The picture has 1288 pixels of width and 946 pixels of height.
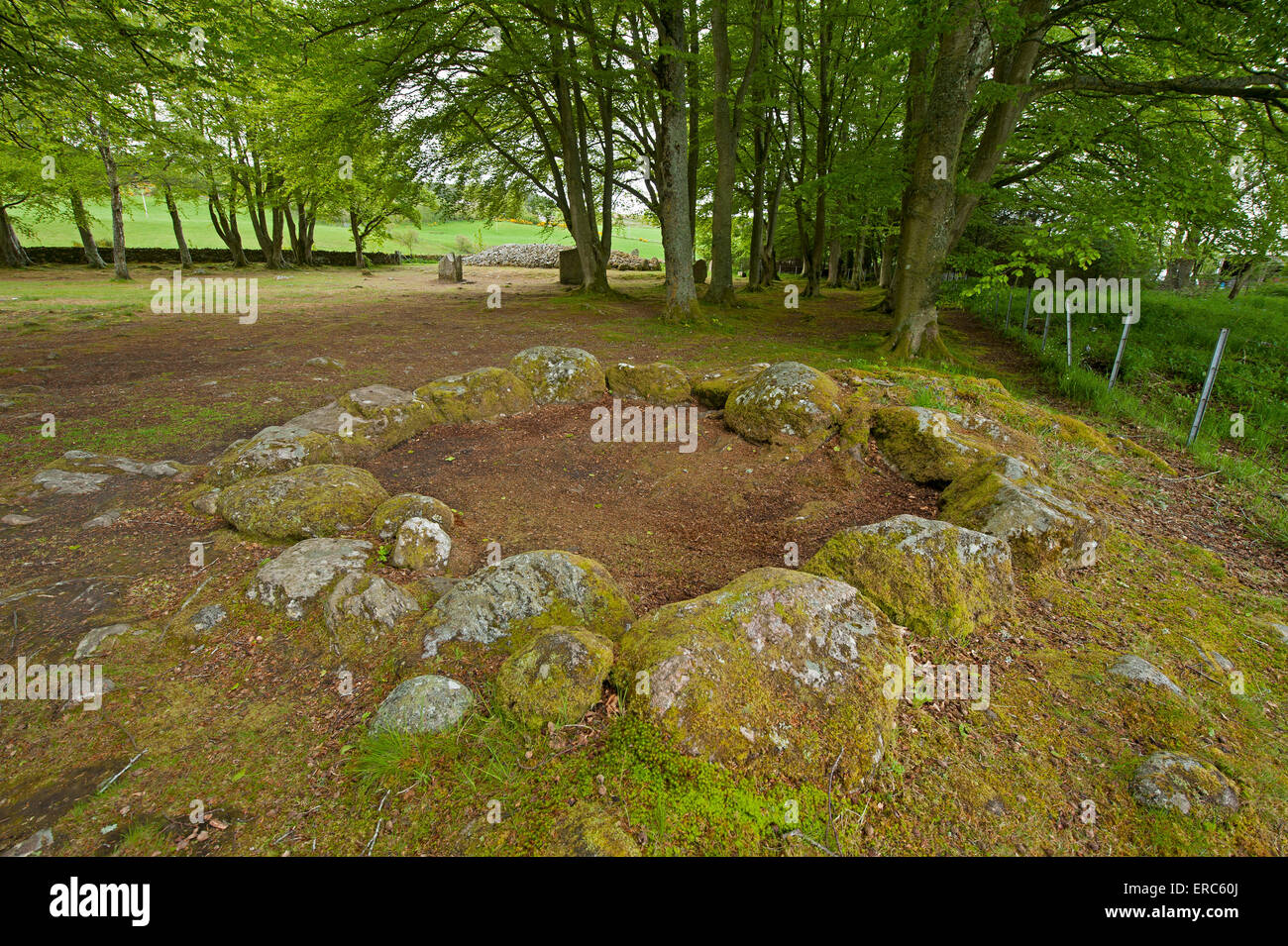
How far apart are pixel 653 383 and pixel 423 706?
5.38 m

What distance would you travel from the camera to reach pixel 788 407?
5.89 metres

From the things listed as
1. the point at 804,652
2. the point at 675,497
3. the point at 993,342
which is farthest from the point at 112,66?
the point at 993,342

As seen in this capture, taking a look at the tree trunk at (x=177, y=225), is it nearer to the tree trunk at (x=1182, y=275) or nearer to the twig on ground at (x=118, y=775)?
the twig on ground at (x=118, y=775)

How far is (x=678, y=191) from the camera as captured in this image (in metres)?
13.3

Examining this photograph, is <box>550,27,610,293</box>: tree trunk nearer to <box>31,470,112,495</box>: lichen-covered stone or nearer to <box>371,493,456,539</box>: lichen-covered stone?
<box>31,470,112,495</box>: lichen-covered stone

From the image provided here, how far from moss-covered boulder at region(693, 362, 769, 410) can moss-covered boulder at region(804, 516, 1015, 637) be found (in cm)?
352

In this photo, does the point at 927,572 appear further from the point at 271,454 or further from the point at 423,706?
the point at 271,454

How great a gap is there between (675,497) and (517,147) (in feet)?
74.0

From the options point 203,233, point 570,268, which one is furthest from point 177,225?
point 203,233

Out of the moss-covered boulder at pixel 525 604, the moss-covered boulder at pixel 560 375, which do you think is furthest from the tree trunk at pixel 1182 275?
the moss-covered boulder at pixel 525 604

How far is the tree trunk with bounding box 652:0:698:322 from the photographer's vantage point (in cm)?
1264

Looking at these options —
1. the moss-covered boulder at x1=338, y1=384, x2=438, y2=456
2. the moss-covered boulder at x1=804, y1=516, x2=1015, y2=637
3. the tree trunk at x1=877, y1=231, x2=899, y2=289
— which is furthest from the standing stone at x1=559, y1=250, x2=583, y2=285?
the moss-covered boulder at x1=804, y1=516, x2=1015, y2=637

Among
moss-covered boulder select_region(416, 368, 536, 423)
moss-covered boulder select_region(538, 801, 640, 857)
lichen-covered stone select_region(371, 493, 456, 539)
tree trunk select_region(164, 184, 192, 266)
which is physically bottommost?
moss-covered boulder select_region(538, 801, 640, 857)

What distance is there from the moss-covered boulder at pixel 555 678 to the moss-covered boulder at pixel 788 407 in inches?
149
